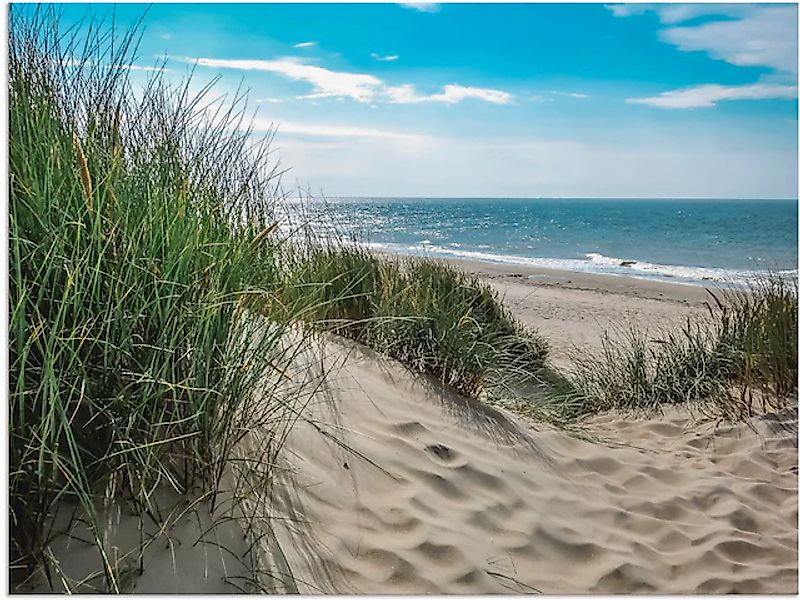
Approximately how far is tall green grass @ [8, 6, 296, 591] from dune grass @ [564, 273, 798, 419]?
6.04 feet

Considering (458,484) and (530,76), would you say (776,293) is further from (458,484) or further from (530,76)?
(458,484)

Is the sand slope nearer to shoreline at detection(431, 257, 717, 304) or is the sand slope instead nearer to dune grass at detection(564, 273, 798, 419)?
dune grass at detection(564, 273, 798, 419)

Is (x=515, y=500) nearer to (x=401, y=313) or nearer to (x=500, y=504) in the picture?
(x=500, y=504)

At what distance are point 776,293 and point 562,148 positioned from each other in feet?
4.83

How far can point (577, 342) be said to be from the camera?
4.12 meters

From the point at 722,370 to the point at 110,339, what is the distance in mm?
2549

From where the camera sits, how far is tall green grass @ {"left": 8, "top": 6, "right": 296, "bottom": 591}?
1114 mm

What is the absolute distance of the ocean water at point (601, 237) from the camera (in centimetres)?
466

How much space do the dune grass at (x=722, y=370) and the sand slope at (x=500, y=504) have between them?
395 mm

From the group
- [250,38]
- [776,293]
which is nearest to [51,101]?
[250,38]

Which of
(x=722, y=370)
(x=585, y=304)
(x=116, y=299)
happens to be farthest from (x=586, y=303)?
(x=116, y=299)

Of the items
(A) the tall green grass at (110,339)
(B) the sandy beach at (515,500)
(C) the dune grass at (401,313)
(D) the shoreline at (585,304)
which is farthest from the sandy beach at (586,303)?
(A) the tall green grass at (110,339)

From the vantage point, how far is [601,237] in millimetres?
12602

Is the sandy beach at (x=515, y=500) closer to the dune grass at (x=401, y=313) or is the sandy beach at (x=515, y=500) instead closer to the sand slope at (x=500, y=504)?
the sand slope at (x=500, y=504)
